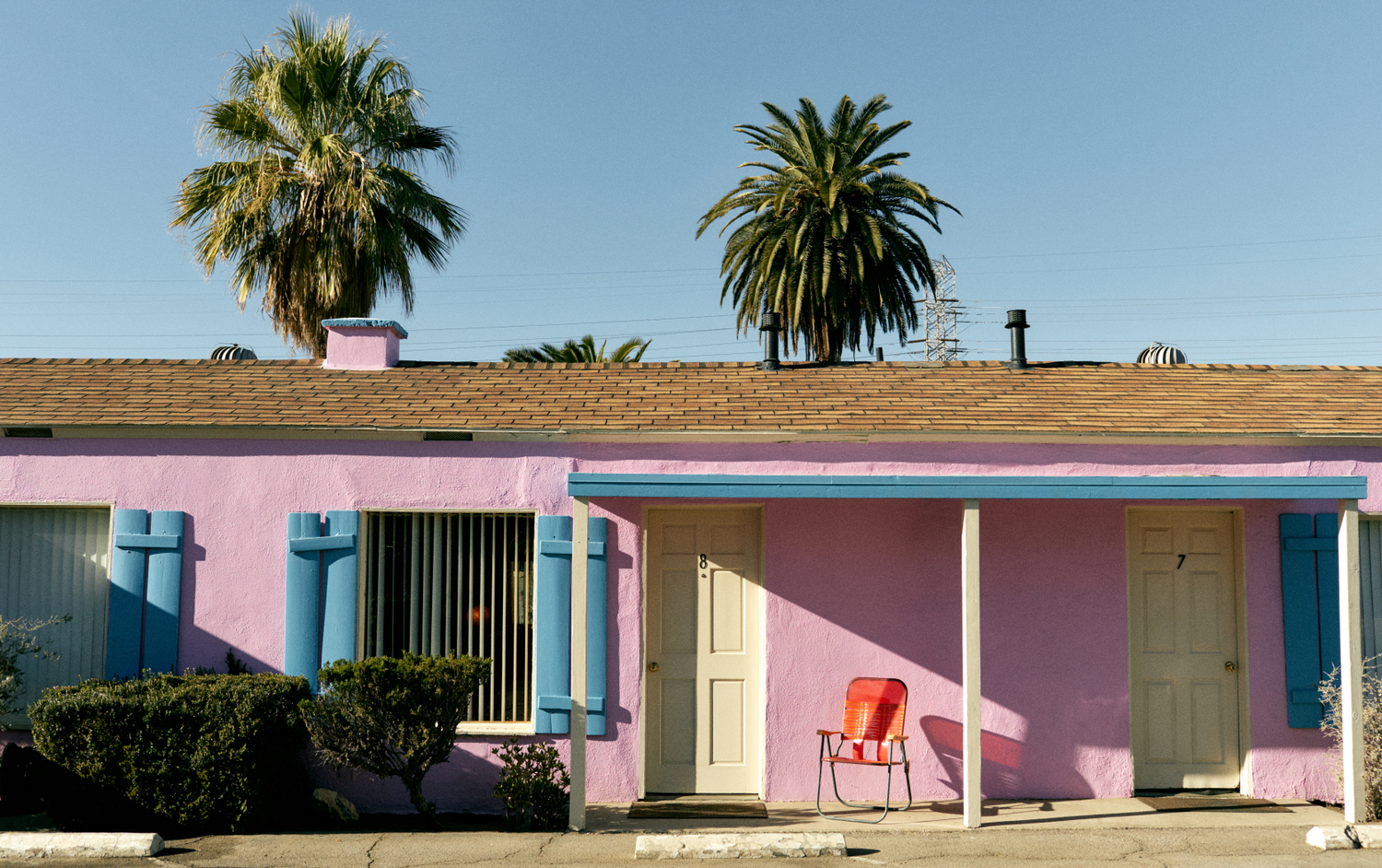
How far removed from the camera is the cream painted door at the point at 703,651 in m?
7.75

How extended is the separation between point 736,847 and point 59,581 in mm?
5268

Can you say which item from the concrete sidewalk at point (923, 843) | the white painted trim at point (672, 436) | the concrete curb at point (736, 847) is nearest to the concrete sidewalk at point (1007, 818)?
the concrete sidewalk at point (923, 843)

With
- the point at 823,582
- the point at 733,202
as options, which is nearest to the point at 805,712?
the point at 823,582

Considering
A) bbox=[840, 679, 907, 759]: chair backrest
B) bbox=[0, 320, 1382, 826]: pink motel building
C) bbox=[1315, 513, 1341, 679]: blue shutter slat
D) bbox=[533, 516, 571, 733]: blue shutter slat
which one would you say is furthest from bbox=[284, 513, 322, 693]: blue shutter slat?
bbox=[1315, 513, 1341, 679]: blue shutter slat

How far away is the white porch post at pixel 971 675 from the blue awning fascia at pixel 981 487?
283 millimetres

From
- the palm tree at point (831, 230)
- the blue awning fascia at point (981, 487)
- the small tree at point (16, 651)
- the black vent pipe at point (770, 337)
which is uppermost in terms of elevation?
the palm tree at point (831, 230)

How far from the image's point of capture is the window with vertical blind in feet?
25.1

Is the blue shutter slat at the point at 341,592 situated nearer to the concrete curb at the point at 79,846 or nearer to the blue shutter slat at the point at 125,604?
the blue shutter slat at the point at 125,604

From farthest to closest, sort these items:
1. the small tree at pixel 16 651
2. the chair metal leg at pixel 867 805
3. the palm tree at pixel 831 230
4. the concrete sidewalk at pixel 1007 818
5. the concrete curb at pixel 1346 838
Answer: the palm tree at pixel 831 230 → the small tree at pixel 16 651 → the chair metal leg at pixel 867 805 → the concrete sidewalk at pixel 1007 818 → the concrete curb at pixel 1346 838

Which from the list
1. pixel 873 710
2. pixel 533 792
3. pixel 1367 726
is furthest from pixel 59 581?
pixel 1367 726

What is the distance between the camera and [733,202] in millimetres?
21906

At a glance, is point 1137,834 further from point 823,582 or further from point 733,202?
point 733,202

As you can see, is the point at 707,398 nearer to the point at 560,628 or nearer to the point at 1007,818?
the point at 560,628

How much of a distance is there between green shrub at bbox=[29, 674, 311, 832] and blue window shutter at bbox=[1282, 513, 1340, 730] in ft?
23.0
